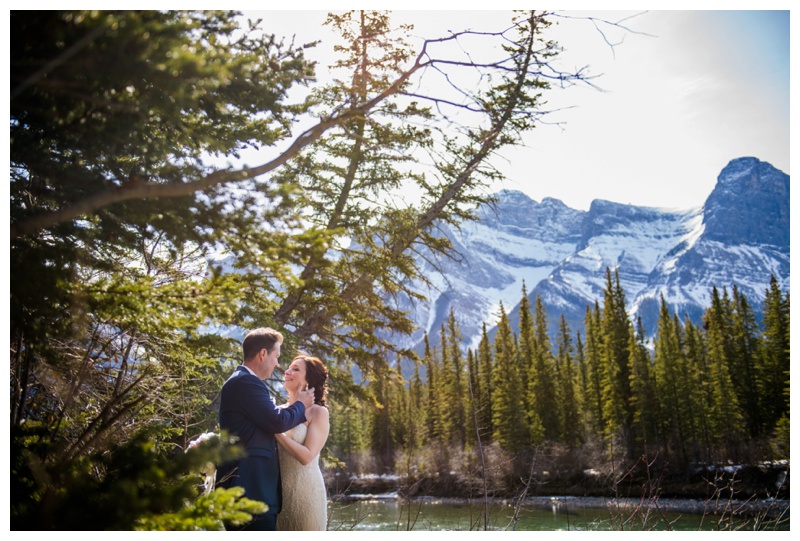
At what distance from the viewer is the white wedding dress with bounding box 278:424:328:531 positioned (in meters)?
3.53

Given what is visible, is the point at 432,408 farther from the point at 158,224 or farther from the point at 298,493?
the point at 158,224

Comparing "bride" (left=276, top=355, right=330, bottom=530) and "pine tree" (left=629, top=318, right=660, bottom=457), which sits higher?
"bride" (left=276, top=355, right=330, bottom=530)

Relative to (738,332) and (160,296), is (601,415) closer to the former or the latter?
(738,332)

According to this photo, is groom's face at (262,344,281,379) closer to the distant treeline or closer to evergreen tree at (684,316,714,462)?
the distant treeline

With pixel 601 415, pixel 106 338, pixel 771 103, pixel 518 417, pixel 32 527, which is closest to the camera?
pixel 32 527

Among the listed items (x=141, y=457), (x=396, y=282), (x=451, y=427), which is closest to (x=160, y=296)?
(x=141, y=457)

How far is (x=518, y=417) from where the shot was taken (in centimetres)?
4281

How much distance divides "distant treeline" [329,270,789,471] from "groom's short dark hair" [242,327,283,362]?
3249 cm

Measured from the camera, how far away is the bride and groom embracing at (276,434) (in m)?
3.28

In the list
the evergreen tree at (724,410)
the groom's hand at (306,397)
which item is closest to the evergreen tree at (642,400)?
the evergreen tree at (724,410)

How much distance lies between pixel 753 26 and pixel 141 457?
5.32 metres

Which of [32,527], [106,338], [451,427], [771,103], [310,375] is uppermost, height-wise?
[771,103]

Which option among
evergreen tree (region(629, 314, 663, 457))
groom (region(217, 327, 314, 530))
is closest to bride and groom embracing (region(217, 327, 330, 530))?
groom (region(217, 327, 314, 530))

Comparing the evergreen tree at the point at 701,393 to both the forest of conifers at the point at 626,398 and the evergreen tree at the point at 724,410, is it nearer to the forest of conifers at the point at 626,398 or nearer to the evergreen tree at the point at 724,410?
the forest of conifers at the point at 626,398
